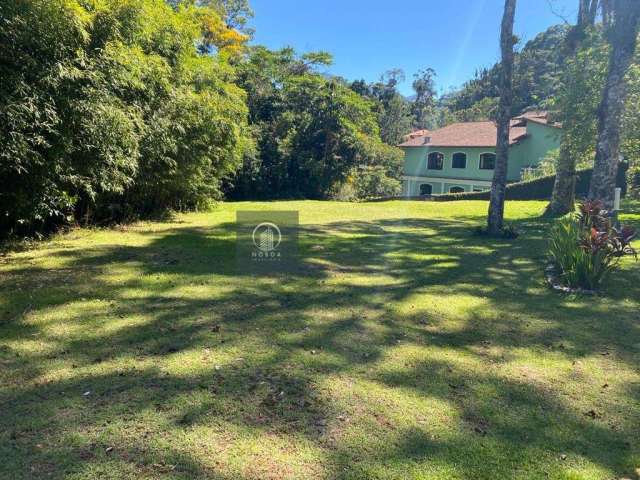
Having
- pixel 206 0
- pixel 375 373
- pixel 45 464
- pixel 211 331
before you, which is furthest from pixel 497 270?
pixel 206 0

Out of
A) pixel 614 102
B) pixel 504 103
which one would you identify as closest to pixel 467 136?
pixel 504 103

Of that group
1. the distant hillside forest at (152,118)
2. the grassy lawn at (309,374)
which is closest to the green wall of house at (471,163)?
the distant hillside forest at (152,118)

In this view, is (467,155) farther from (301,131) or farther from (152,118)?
(152,118)

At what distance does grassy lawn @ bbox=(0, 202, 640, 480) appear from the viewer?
230 centimetres

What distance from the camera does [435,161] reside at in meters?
33.1

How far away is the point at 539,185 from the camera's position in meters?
22.0

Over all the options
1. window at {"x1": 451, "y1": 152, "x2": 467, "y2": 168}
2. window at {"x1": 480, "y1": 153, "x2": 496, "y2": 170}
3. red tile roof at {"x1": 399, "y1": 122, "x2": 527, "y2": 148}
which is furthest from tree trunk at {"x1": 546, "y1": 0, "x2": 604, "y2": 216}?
window at {"x1": 451, "y1": 152, "x2": 467, "y2": 168}

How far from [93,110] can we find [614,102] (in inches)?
327

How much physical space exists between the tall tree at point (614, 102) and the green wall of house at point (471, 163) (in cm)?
2099

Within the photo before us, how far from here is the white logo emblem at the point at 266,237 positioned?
25.8 feet

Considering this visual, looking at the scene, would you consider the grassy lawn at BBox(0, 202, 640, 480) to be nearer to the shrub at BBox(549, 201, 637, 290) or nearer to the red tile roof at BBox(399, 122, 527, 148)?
the shrub at BBox(549, 201, 637, 290)

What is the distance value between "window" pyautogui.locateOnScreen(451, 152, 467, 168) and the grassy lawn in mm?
26132

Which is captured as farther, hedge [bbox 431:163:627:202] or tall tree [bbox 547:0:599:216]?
hedge [bbox 431:163:627:202]

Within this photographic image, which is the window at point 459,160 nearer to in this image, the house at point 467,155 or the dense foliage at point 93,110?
the house at point 467,155
